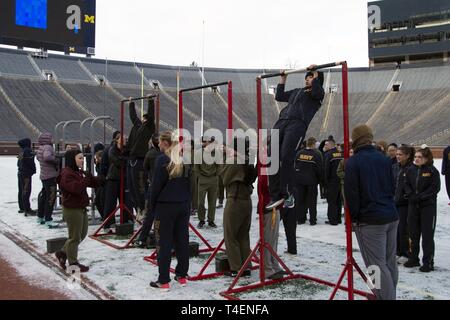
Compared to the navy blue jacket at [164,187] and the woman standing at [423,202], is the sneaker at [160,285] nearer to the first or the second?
the navy blue jacket at [164,187]

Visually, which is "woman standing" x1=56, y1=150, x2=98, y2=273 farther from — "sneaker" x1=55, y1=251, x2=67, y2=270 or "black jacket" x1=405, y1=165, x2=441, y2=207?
"black jacket" x1=405, y1=165, x2=441, y2=207

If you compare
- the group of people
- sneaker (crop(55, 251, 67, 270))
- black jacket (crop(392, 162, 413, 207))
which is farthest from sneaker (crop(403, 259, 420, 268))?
sneaker (crop(55, 251, 67, 270))

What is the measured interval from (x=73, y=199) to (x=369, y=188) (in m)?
4.00

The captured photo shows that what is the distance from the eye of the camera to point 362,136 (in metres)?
4.57

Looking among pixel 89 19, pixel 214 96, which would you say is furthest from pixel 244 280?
pixel 214 96

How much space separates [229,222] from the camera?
616 centimetres

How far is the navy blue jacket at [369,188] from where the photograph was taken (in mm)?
4434

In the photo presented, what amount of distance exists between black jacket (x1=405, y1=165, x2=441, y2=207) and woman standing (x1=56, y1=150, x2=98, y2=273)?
4.63 m

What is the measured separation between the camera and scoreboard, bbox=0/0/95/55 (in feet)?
109

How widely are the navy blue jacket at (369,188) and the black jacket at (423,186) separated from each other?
6.92 ft

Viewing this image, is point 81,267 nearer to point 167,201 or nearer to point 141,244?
point 141,244
